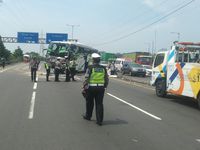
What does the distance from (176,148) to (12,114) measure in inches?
230

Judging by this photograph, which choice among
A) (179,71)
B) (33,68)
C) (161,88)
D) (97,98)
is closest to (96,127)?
(97,98)

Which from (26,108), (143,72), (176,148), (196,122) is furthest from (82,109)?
(143,72)

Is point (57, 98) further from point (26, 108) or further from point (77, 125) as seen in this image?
point (77, 125)

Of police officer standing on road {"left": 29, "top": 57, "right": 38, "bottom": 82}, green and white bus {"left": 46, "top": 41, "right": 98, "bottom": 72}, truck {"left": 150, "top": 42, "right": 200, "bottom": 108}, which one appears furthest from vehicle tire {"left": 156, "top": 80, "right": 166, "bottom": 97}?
green and white bus {"left": 46, "top": 41, "right": 98, "bottom": 72}

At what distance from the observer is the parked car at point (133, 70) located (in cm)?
4925

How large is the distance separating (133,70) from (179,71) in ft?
104

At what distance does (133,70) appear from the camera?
49.2 metres

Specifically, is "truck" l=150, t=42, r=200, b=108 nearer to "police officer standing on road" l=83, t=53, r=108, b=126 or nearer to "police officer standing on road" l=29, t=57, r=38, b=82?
"police officer standing on road" l=83, t=53, r=108, b=126

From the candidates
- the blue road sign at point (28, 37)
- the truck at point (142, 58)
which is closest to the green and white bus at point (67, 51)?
the truck at point (142, 58)

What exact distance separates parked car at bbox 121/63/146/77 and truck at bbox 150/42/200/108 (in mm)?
27794

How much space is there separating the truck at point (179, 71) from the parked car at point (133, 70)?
27794 mm

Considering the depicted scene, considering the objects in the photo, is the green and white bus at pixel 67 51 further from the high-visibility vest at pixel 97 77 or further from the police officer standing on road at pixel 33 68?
the high-visibility vest at pixel 97 77

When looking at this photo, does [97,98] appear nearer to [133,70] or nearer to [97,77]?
[97,77]

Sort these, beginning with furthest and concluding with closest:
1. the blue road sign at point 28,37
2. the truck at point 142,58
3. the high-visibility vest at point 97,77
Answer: the blue road sign at point 28,37, the truck at point 142,58, the high-visibility vest at point 97,77
